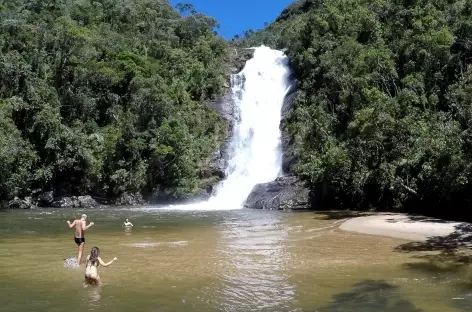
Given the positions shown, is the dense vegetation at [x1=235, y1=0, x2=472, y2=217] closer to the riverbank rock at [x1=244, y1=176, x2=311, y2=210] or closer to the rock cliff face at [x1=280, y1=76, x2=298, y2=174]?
the rock cliff face at [x1=280, y1=76, x2=298, y2=174]

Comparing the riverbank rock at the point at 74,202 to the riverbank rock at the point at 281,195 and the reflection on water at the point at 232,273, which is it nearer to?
the riverbank rock at the point at 281,195

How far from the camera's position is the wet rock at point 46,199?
42.5 metres

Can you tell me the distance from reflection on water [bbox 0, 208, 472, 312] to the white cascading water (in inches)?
738

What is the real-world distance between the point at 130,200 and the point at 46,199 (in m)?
7.25

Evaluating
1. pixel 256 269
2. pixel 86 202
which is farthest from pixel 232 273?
pixel 86 202

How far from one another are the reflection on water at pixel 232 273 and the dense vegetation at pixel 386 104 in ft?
28.3

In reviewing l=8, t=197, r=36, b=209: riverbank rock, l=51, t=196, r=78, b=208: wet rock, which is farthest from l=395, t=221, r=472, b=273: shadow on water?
l=8, t=197, r=36, b=209: riverbank rock

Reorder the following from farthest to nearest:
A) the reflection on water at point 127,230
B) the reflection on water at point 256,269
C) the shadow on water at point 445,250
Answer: the reflection on water at point 127,230, the shadow on water at point 445,250, the reflection on water at point 256,269

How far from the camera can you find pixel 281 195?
3988cm

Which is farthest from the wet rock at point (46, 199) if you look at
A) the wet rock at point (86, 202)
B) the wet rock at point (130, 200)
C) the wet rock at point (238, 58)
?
the wet rock at point (238, 58)

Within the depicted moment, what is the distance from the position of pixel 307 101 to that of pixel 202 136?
38.7 feet

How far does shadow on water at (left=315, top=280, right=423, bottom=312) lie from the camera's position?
10188 mm

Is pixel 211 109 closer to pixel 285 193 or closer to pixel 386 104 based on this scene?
pixel 285 193

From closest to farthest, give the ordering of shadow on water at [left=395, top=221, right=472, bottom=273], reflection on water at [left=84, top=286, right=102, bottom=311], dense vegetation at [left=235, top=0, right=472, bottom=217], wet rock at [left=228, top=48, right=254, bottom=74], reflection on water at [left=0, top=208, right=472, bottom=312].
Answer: reflection on water at [left=84, top=286, right=102, bottom=311] → reflection on water at [left=0, top=208, right=472, bottom=312] → shadow on water at [left=395, top=221, right=472, bottom=273] → dense vegetation at [left=235, top=0, right=472, bottom=217] → wet rock at [left=228, top=48, right=254, bottom=74]
